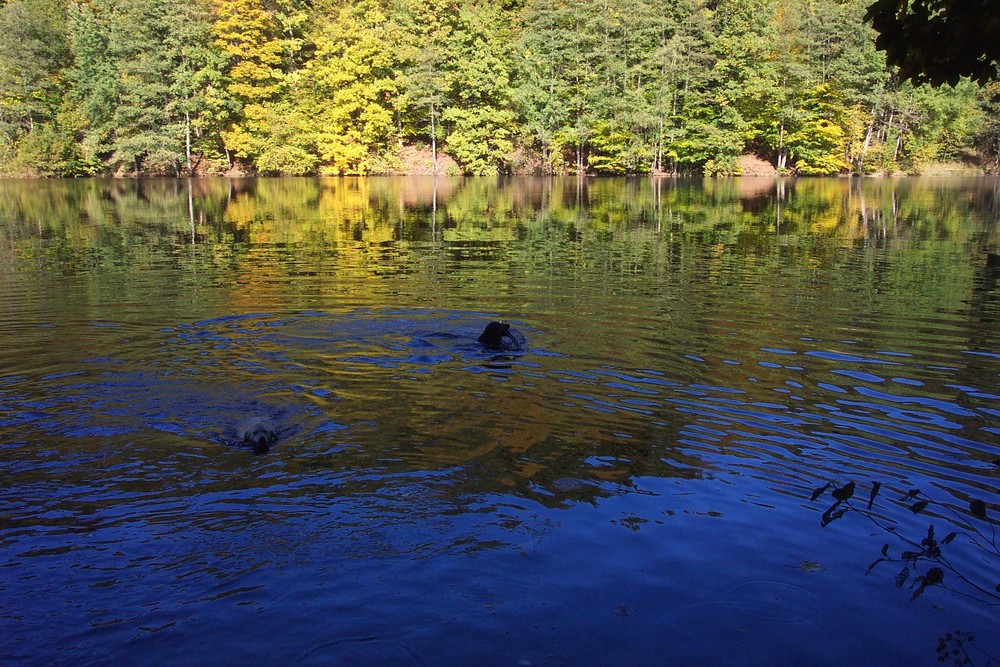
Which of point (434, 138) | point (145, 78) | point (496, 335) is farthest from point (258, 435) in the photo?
point (145, 78)

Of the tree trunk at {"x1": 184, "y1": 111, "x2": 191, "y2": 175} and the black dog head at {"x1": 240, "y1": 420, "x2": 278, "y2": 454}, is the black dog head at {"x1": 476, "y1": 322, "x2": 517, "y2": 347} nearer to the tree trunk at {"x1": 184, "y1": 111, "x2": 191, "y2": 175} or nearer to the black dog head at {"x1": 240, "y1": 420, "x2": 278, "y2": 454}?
the black dog head at {"x1": 240, "y1": 420, "x2": 278, "y2": 454}

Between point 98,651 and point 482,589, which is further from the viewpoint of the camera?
point 482,589

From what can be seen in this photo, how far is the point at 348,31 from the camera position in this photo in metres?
48.9

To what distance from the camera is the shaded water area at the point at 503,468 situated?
12.3 ft

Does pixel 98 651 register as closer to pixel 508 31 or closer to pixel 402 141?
pixel 402 141

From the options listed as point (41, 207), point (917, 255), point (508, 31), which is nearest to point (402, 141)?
point (508, 31)

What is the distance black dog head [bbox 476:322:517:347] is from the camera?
8.98 metres

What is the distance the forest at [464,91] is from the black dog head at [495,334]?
41856 mm

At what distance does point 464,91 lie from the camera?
50062 millimetres

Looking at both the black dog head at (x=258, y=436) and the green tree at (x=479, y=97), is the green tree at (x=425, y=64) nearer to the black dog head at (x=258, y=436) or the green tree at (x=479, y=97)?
the green tree at (x=479, y=97)

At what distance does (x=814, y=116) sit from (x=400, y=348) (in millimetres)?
48737

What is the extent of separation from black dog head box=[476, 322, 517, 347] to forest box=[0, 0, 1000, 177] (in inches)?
1648

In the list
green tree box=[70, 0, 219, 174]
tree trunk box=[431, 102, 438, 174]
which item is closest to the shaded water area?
green tree box=[70, 0, 219, 174]

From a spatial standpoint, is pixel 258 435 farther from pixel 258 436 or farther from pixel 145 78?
pixel 145 78
